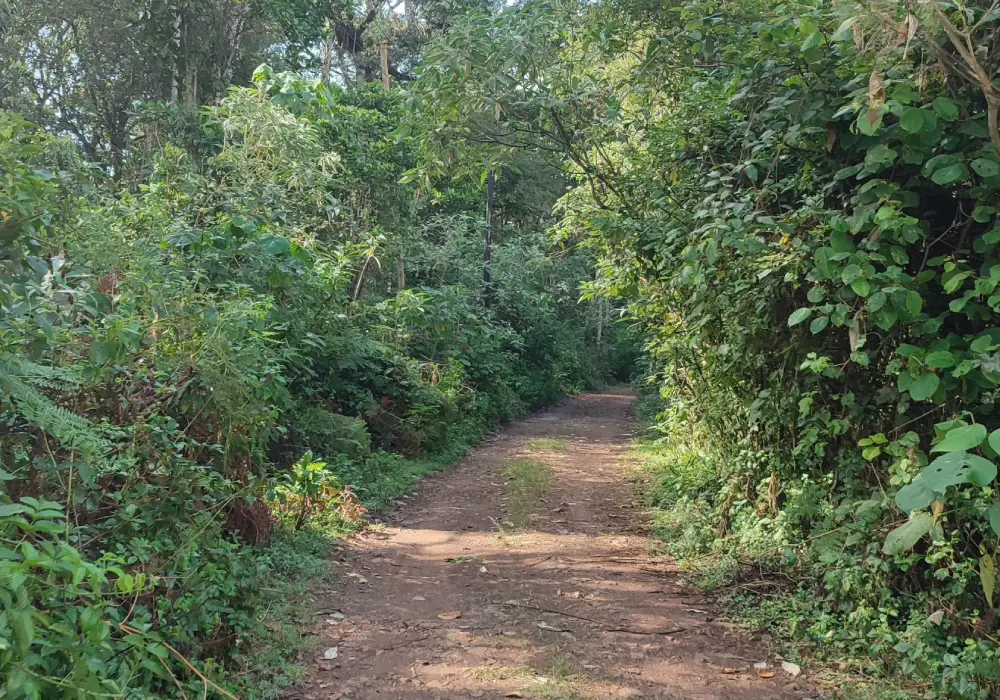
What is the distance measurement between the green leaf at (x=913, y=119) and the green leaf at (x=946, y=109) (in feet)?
0.25

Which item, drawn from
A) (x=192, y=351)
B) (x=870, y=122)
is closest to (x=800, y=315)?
(x=870, y=122)

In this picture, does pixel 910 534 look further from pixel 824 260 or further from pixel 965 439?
pixel 824 260

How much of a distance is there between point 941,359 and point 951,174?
956 millimetres

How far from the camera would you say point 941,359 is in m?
3.61

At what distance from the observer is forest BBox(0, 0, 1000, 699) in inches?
128

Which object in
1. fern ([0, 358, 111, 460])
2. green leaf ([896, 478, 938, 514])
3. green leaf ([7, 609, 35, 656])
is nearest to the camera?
green leaf ([7, 609, 35, 656])

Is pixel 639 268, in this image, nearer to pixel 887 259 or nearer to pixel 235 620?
pixel 887 259

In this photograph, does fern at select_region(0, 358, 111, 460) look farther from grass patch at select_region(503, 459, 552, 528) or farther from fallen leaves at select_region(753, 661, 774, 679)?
grass patch at select_region(503, 459, 552, 528)

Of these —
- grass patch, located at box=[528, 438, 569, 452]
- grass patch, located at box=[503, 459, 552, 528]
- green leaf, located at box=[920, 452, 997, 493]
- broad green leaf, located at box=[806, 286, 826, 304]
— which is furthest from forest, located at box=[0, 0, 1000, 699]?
grass patch, located at box=[528, 438, 569, 452]

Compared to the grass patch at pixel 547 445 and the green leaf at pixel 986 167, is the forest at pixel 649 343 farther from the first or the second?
the grass patch at pixel 547 445

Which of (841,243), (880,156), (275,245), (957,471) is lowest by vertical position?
(957,471)

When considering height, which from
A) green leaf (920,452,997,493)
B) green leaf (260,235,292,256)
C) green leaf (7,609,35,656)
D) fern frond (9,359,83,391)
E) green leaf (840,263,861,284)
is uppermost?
green leaf (260,235,292,256)

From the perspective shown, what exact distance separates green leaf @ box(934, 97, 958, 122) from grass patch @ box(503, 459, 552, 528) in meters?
5.15

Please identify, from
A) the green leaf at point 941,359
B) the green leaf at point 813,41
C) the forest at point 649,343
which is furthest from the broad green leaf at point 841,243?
the green leaf at point 813,41
